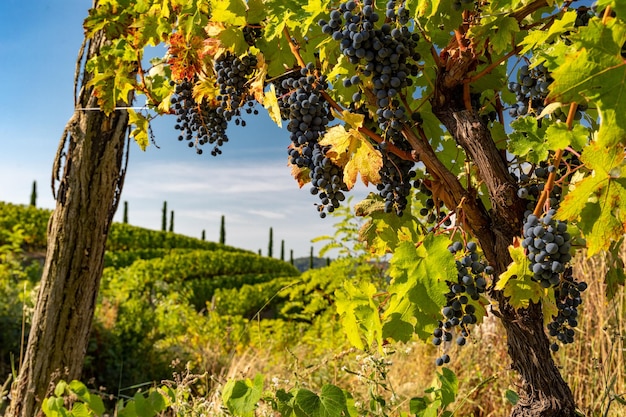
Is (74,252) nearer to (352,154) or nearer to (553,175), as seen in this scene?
(352,154)

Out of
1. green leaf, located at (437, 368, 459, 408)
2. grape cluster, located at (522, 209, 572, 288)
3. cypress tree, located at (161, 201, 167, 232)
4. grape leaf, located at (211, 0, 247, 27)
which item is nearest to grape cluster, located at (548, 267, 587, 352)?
grape cluster, located at (522, 209, 572, 288)

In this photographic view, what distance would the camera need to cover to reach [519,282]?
1.54 metres

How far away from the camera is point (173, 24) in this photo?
104 inches

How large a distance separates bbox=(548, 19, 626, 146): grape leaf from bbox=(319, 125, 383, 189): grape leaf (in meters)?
0.53

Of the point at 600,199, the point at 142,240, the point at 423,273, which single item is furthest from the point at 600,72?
the point at 142,240

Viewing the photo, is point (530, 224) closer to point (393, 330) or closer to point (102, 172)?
point (393, 330)

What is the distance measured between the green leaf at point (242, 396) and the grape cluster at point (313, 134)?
0.64 metres

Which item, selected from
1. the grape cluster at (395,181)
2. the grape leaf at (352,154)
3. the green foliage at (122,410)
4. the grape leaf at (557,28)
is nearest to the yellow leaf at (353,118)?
the grape leaf at (352,154)

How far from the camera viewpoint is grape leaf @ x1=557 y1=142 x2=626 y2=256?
4.25 ft

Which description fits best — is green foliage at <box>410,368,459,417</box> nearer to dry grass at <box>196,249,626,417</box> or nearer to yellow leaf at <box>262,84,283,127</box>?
yellow leaf at <box>262,84,283,127</box>

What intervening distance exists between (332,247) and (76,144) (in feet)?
9.91

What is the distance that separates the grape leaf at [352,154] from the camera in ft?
5.20

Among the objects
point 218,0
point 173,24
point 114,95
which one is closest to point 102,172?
point 114,95

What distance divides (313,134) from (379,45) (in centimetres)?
35
